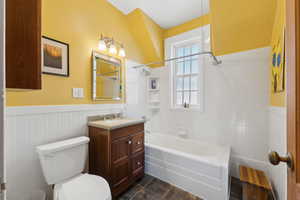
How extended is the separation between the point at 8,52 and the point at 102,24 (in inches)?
71.3

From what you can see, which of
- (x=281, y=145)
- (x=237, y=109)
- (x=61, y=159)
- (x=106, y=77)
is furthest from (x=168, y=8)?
(x=61, y=159)

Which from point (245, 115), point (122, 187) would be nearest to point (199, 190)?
point (122, 187)

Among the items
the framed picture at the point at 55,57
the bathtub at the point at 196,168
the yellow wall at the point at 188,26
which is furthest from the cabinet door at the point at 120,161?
the yellow wall at the point at 188,26

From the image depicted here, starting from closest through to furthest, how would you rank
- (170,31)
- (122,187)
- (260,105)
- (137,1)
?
1. (122,187)
2. (260,105)
3. (137,1)
4. (170,31)

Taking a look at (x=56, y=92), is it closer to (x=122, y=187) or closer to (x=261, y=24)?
(x=122, y=187)

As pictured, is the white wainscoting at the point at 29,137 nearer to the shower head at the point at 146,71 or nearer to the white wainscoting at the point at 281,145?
the shower head at the point at 146,71

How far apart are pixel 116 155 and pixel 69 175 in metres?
0.50

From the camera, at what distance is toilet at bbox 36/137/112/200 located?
1064 mm

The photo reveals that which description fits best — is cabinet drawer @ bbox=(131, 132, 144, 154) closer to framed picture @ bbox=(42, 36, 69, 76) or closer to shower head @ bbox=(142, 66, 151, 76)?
framed picture @ bbox=(42, 36, 69, 76)

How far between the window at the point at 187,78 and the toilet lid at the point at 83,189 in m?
1.96

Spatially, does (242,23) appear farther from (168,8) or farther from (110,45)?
(110,45)

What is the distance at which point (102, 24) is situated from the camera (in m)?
1.94

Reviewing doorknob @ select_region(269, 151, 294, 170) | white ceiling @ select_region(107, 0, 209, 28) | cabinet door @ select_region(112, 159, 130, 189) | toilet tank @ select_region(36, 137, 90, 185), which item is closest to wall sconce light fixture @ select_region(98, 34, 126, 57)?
white ceiling @ select_region(107, 0, 209, 28)

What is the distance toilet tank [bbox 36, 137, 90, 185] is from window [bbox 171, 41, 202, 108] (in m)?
1.96
